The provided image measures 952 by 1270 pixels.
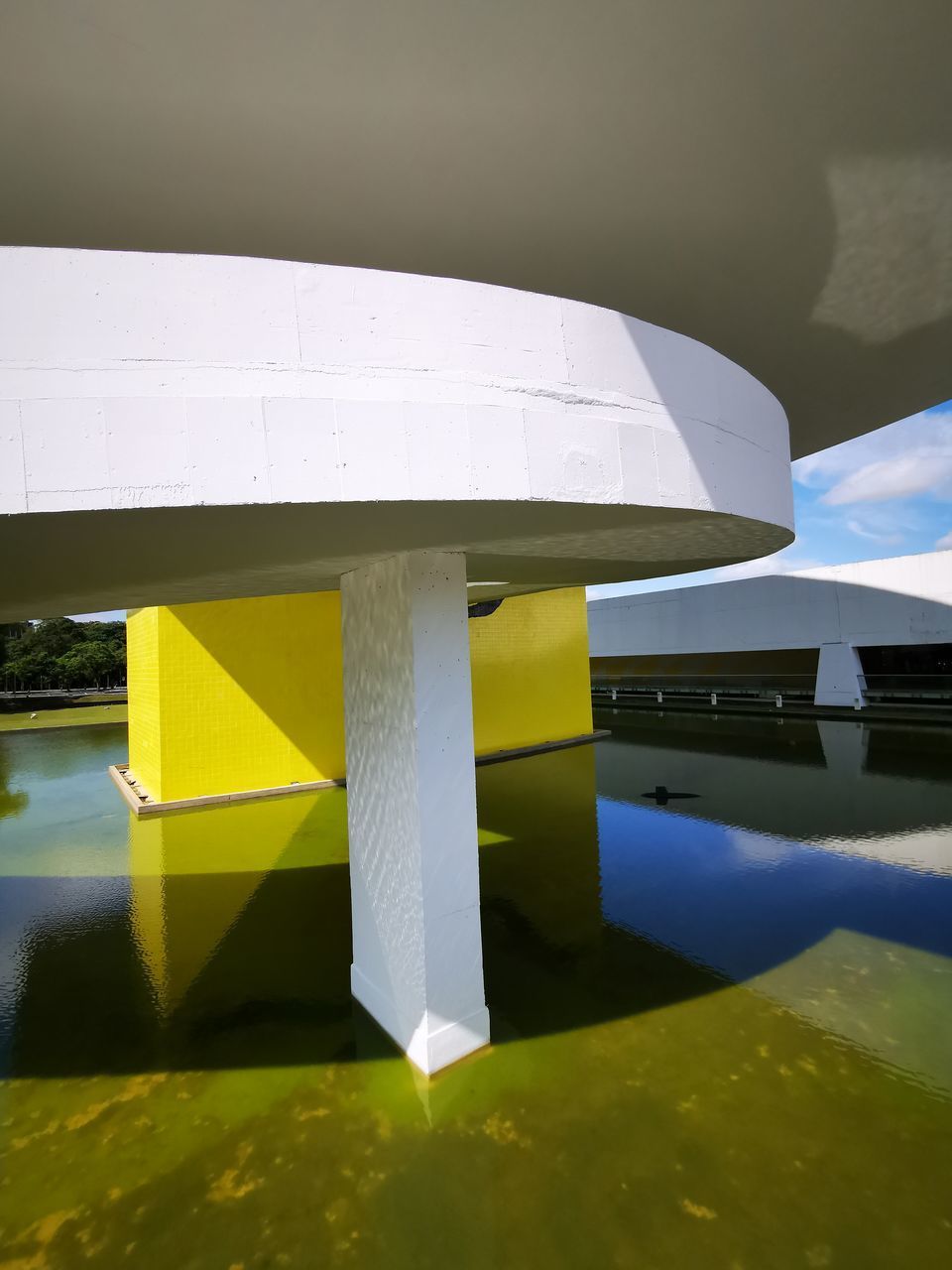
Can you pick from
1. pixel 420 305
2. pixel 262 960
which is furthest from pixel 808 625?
pixel 420 305

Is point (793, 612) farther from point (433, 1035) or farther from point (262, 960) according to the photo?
point (433, 1035)

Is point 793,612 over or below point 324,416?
over

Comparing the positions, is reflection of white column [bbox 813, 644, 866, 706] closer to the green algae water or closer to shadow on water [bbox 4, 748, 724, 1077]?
the green algae water

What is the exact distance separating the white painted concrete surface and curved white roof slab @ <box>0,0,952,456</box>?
16.9 metres

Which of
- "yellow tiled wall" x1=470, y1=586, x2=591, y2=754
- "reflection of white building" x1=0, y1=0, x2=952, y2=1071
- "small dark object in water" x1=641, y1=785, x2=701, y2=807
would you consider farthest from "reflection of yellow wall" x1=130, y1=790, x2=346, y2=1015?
"small dark object in water" x1=641, y1=785, x2=701, y2=807

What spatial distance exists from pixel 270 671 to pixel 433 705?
9.66m

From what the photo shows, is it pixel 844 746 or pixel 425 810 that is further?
pixel 844 746

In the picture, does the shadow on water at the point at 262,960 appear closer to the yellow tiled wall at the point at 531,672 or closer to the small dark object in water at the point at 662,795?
the small dark object in water at the point at 662,795

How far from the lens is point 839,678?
23.4 m

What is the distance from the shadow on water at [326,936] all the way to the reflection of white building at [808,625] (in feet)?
44.5

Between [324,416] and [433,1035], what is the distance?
4224mm

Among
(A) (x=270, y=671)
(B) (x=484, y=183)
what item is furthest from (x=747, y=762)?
(B) (x=484, y=183)

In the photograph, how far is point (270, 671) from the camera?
44.3 ft

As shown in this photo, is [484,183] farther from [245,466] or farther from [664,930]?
[664,930]
